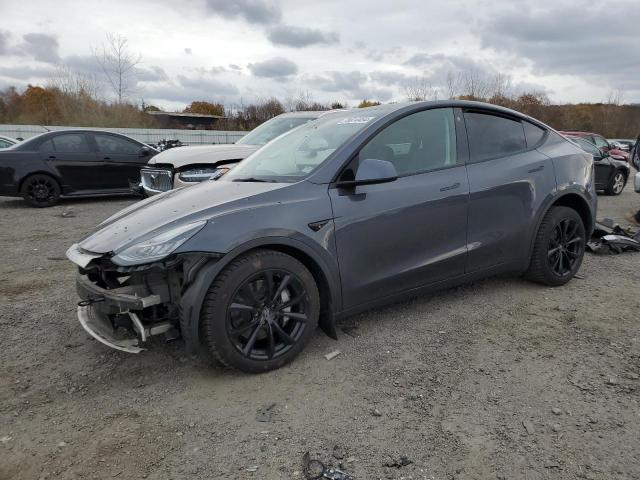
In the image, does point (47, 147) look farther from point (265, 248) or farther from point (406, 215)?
point (406, 215)

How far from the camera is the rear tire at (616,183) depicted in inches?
488

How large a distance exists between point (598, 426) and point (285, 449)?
1557mm

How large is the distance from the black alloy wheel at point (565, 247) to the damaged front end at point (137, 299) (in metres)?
3.12

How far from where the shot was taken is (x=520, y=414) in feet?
8.33

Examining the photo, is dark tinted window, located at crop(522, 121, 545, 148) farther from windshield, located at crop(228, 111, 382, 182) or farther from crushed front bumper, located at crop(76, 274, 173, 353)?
crushed front bumper, located at crop(76, 274, 173, 353)

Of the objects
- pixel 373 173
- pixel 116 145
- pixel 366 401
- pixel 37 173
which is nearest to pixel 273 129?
pixel 116 145

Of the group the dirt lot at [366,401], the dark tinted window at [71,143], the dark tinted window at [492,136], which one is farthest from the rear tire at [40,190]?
the dark tinted window at [492,136]

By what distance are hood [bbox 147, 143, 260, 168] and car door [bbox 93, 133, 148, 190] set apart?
3402 mm

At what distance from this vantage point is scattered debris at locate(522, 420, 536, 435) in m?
2.39

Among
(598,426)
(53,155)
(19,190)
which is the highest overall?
(53,155)

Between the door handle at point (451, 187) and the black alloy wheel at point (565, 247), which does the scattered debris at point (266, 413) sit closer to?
the door handle at point (451, 187)

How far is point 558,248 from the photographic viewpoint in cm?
436

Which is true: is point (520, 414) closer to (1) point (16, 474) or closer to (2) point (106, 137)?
(1) point (16, 474)

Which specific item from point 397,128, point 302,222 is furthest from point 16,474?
point 397,128
